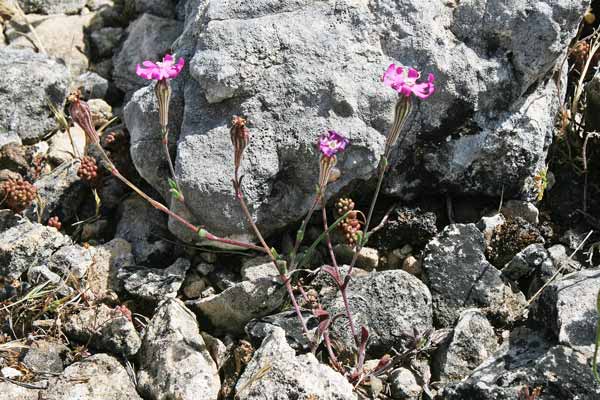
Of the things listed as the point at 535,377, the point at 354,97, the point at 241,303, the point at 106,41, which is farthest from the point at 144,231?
the point at 535,377

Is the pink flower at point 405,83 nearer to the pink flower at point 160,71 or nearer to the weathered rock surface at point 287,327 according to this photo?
the pink flower at point 160,71

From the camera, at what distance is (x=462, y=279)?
4.52m

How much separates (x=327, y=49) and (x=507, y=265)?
1.78 metres

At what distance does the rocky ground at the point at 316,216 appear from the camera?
4230 mm

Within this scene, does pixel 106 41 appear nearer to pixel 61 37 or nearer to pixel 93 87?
pixel 61 37

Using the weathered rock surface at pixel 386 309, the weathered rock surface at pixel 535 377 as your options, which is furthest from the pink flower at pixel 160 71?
the weathered rock surface at pixel 535 377

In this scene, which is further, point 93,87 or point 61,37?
point 61,37

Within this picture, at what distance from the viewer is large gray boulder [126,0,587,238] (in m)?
4.63

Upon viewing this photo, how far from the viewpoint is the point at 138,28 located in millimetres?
5930

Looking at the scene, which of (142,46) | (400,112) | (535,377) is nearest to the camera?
(535,377)

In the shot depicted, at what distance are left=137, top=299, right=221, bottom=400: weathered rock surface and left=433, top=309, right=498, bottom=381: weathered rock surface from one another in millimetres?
1287

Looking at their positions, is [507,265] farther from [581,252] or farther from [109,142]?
[109,142]

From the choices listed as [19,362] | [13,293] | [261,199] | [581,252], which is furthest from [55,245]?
[581,252]

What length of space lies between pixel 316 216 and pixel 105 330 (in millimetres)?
1508
